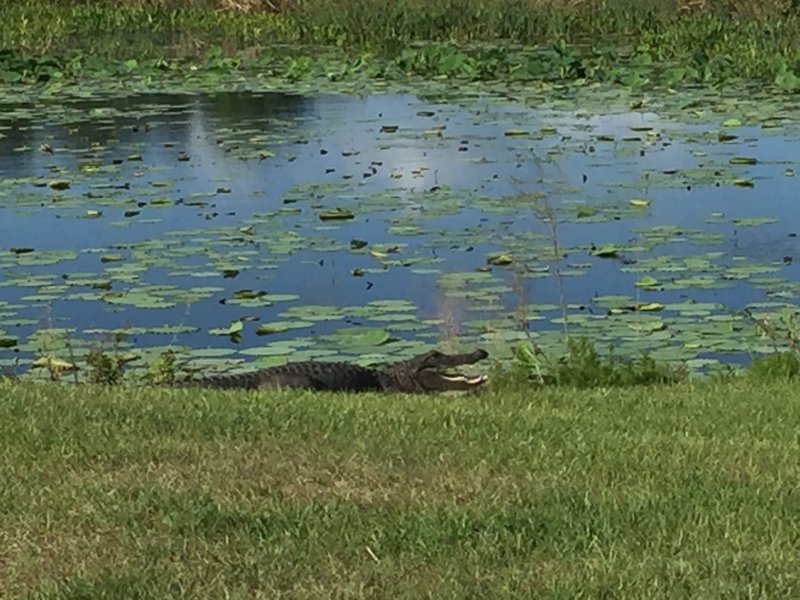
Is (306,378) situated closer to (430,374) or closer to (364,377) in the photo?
(364,377)

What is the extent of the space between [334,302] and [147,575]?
5.69m

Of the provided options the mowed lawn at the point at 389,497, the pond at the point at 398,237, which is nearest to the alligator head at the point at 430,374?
the pond at the point at 398,237

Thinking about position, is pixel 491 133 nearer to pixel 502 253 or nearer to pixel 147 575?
pixel 502 253

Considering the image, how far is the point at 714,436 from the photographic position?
6.24 metres

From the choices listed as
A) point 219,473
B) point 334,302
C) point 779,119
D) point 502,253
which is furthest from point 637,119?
point 219,473

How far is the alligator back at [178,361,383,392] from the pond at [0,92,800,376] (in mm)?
406

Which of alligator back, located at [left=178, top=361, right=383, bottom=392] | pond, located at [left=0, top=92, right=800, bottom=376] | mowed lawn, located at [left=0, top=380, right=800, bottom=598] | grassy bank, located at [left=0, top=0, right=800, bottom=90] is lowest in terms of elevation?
grassy bank, located at [left=0, top=0, right=800, bottom=90]


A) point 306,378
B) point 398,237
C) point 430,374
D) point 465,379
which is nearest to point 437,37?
point 398,237

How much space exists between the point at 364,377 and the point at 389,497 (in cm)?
329

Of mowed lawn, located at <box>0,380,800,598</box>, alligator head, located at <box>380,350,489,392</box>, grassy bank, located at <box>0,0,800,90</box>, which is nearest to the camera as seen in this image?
mowed lawn, located at <box>0,380,800,598</box>

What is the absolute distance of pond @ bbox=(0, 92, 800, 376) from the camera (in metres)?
9.22

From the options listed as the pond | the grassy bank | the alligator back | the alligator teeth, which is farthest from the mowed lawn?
the grassy bank

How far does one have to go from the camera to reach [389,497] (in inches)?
201

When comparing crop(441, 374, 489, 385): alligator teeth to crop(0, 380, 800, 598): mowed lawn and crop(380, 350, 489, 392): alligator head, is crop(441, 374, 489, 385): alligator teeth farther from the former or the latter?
crop(0, 380, 800, 598): mowed lawn
